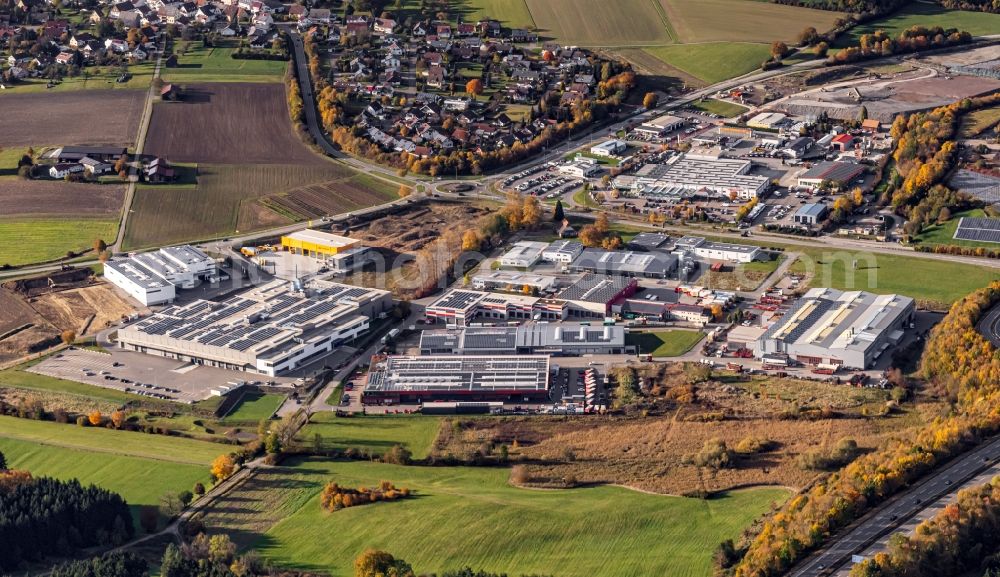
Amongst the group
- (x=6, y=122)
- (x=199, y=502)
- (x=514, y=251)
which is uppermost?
(x=6, y=122)

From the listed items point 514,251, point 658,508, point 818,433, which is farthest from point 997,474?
point 514,251

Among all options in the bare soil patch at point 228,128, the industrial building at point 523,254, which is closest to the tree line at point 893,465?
the industrial building at point 523,254

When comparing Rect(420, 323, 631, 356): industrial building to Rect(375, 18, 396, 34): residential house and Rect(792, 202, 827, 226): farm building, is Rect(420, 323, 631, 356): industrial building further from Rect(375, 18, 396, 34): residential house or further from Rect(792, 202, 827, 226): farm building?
Rect(375, 18, 396, 34): residential house

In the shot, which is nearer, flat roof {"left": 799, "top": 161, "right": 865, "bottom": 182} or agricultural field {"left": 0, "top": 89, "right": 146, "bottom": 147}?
flat roof {"left": 799, "top": 161, "right": 865, "bottom": 182}

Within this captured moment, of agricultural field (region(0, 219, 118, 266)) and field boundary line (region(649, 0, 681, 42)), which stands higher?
field boundary line (region(649, 0, 681, 42))

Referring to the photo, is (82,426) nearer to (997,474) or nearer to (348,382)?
(348,382)

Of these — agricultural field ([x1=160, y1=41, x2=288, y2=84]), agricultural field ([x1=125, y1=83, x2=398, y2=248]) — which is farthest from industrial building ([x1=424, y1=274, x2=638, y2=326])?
agricultural field ([x1=160, y1=41, x2=288, y2=84])
